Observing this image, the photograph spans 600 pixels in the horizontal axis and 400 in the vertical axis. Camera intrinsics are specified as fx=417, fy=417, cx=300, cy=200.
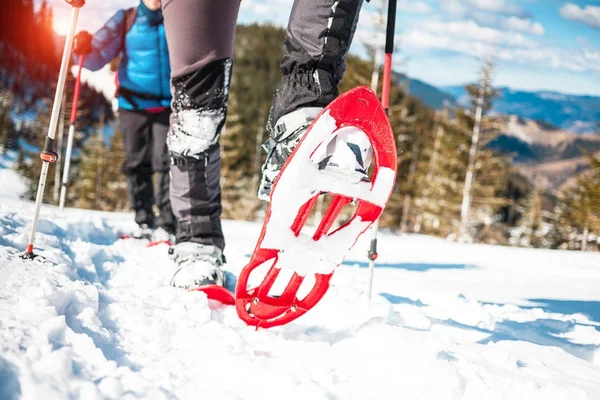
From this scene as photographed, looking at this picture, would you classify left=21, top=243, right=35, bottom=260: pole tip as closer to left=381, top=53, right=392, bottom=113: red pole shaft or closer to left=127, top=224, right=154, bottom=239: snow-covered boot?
left=381, top=53, right=392, bottom=113: red pole shaft

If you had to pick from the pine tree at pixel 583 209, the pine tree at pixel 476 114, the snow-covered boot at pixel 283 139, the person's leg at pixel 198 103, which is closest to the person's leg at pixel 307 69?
the snow-covered boot at pixel 283 139

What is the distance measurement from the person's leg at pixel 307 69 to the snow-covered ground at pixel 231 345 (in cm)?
50

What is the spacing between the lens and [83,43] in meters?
3.41

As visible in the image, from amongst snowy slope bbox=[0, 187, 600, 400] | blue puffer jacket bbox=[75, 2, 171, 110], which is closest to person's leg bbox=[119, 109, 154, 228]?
blue puffer jacket bbox=[75, 2, 171, 110]

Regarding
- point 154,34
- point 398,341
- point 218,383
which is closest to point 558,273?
point 398,341

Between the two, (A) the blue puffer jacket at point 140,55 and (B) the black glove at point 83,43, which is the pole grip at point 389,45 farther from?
(B) the black glove at point 83,43

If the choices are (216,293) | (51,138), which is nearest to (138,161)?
(51,138)

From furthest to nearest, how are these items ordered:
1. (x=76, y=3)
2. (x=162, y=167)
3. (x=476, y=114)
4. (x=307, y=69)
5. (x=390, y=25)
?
(x=476, y=114) → (x=162, y=167) → (x=390, y=25) → (x=76, y=3) → (x=307, y=69)

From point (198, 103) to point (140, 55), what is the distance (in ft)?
7.12

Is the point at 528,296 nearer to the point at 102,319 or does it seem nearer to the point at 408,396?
the point at 408,396

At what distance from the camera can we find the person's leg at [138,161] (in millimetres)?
3600

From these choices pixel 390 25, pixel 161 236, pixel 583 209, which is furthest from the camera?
pixel 583 209

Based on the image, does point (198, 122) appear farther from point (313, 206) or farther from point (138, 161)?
point (138, 161)

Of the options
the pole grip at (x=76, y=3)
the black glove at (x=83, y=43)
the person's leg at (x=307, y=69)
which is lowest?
the person's leg at (x=307, y=69)
